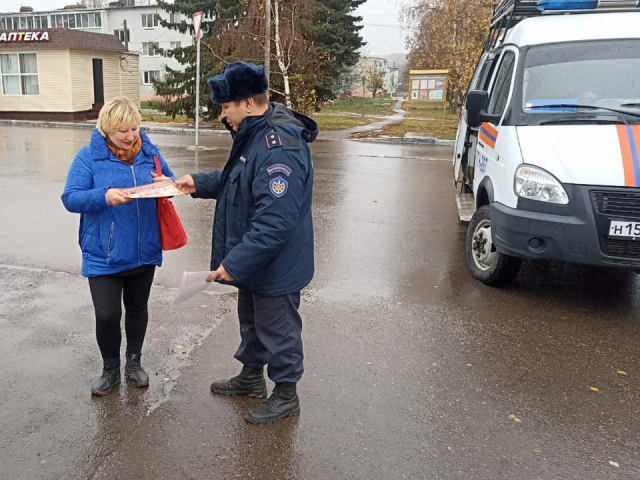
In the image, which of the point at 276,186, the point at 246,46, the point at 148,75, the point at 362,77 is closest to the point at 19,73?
the point at 246,46

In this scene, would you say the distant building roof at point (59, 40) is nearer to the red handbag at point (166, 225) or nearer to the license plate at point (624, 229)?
the red handbag at point (166, 225)

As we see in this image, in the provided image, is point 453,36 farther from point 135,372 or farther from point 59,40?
point 135,372

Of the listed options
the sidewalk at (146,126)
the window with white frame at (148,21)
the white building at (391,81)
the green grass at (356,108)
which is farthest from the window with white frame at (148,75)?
the white building at (391,81)

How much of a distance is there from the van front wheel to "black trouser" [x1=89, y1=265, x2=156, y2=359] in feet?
10.0

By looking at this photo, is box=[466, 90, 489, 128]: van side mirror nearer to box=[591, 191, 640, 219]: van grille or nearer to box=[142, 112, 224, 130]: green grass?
box=[591, 191, 640, 219]: van grille

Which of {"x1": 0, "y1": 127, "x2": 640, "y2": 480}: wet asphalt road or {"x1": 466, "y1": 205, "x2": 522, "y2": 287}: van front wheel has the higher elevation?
{"x1": 466, "y1": 205, "x2": 522, "y2": 287}: van front wheel

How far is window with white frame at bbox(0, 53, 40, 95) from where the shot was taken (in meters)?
25.8

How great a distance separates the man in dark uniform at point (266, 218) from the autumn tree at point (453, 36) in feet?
63.6

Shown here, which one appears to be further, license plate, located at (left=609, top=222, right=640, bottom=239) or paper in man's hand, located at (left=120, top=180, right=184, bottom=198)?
license plate, located at (left=609, top=222, right=640, bottom=239)

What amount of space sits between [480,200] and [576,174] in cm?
154

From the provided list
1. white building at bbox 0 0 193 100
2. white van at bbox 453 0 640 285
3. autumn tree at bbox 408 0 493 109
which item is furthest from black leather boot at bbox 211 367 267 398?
white building at bbox 0 0 193 100

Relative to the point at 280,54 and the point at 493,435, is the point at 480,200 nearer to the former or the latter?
the point at 493,435

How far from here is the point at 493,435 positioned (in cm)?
314

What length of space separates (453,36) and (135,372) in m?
33.9
